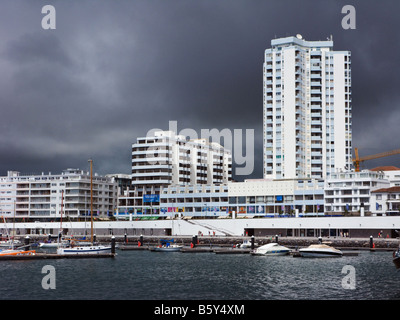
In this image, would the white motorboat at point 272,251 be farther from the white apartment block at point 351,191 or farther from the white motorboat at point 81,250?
the white apartment block at point 351,191

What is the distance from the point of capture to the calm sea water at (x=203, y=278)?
5541 cm

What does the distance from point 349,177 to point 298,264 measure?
82363mm

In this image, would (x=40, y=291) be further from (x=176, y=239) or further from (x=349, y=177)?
(x=349, y=177)

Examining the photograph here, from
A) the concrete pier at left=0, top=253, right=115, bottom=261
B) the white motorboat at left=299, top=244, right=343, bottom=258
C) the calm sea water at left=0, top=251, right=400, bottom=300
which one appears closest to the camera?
the calm sea water at left=0, top=251, right=400, bottom=300

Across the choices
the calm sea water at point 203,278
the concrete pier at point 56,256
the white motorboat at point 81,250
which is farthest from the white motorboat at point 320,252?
the white motorboat at point 81,250

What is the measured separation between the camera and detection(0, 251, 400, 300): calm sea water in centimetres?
5541

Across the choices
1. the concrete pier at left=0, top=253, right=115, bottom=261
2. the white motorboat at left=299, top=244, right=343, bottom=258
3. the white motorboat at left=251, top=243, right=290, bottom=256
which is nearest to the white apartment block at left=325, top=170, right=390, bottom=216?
the white motorboat at left=251, top=243, right=290, bottom=256

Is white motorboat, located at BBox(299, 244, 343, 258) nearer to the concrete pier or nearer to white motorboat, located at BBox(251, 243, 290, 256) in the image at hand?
white motorboat, located at BBox(251, 243, 290, 256)

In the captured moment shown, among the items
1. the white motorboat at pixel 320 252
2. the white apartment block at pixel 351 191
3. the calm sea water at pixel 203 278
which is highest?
the white apartment block at pixel 351 191

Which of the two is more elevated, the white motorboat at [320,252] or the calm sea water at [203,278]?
the white motorboat at [320,252]

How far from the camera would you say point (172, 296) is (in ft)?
178

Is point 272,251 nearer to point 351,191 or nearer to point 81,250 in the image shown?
point 81,250

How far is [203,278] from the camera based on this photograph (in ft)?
226
